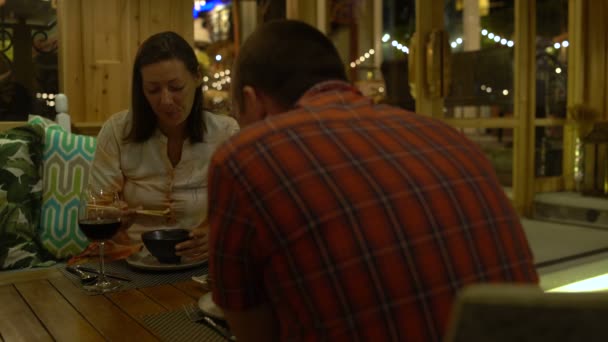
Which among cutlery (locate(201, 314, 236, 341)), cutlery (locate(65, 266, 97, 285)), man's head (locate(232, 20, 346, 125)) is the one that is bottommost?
cutlery (locate(201, 314, 236, 341))

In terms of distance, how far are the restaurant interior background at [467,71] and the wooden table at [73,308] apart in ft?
6.37

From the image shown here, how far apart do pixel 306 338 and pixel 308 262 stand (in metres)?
0.11

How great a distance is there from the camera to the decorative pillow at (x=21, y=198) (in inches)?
93.2

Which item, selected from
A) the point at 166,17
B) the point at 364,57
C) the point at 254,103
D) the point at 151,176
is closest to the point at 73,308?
the point at 254,103

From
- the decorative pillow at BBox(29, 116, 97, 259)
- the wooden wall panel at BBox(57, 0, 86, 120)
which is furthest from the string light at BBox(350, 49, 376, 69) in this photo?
the decorative pillow at BBox(29, 116, 97, 259)

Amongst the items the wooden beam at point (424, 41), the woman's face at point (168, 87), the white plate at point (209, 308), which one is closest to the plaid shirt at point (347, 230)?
the white plate at point (209, 308)

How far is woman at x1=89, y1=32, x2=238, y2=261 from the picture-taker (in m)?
2.01

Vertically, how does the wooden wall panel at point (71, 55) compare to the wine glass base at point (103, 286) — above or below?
above

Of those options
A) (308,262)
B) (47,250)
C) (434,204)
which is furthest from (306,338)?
(47,250)

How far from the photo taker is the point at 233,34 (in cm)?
1046

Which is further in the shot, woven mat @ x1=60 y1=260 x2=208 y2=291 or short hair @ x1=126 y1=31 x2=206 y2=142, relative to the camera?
short hair @ x1=126 y1=31 x2=206 y2=142

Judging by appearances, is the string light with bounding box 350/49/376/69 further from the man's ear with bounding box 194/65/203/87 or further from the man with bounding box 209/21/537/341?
the man with bounding box 209/21/537/341

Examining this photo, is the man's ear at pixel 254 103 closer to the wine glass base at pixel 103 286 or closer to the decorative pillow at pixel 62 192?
the wine glass base at pixel 103 286

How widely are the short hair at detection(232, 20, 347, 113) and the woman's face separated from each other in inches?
40.2
